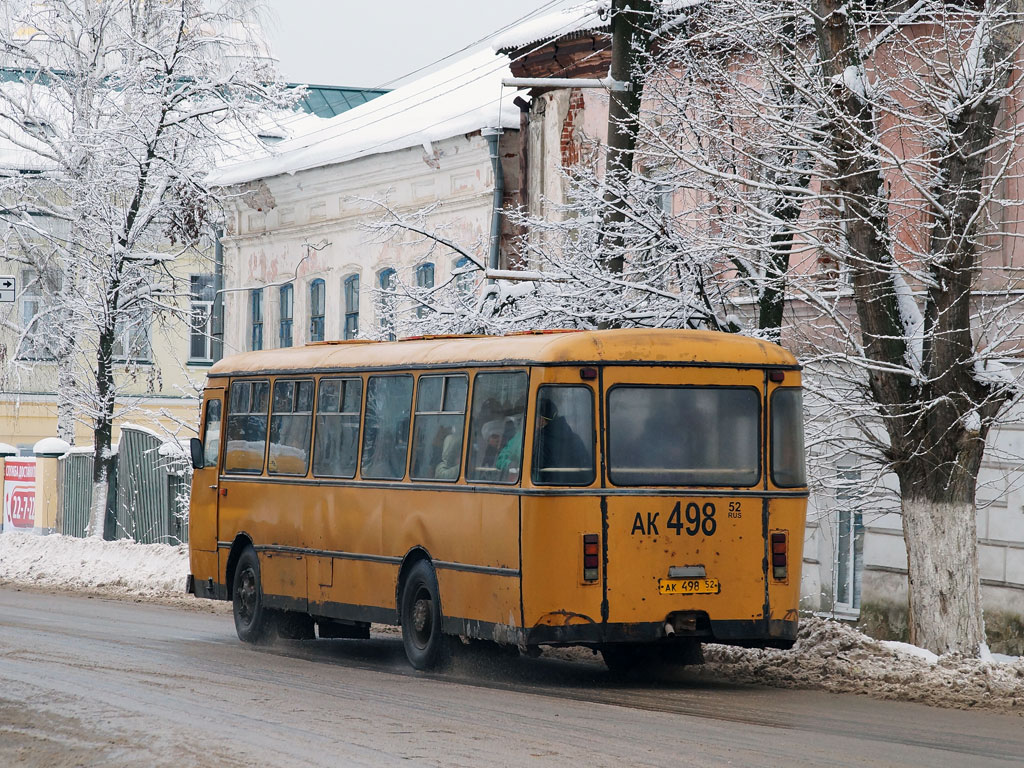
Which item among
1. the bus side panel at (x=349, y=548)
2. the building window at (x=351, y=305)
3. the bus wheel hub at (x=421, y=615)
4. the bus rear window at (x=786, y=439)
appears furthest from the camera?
the building window at (x=351, y=305)

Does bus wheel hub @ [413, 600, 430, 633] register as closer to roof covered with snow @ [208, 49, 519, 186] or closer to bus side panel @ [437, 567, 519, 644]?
bus side panel @ [437, 567, 519, 644]

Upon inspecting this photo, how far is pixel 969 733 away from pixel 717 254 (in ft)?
24.3

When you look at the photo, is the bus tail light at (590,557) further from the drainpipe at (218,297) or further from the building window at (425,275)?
the drainpipe at (218,297)

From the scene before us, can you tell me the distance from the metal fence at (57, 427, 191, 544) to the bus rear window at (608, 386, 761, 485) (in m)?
18.1

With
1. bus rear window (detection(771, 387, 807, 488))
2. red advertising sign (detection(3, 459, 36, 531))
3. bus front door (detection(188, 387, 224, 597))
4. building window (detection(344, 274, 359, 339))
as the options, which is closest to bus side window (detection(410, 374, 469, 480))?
bus rear window (detection(771, 387, 807, 488))

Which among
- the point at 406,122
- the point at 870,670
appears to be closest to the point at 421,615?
the point at 870,670

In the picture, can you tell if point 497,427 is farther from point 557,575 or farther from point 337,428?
point 337,428

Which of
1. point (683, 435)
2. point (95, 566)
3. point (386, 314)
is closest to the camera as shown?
point (683, 435)

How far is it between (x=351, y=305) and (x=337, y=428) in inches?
722

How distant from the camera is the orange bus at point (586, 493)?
13016mm

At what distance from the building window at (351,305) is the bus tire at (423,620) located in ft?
63.9

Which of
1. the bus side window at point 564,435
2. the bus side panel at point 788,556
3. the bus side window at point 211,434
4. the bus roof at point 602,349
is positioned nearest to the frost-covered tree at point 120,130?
the bus side window at point 211,434

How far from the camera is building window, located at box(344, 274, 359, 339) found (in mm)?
34094

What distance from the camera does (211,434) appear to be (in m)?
19.0
